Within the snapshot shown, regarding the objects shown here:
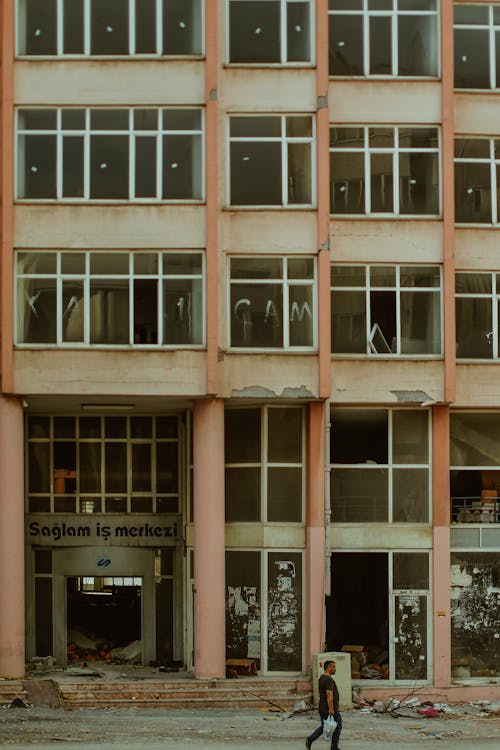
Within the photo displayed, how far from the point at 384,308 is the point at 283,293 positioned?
236cm

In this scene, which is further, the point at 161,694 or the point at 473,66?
the point at 473,66

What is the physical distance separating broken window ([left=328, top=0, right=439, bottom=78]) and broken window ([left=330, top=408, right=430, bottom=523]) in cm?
773

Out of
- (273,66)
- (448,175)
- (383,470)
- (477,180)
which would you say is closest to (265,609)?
(383,470)

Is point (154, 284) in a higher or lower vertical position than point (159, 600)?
higher

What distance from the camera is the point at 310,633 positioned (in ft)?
129

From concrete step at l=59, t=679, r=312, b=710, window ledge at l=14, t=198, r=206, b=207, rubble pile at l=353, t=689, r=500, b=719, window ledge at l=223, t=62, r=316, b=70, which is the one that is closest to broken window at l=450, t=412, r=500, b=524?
rubble pile at l=353, t=689, r=500, b=719

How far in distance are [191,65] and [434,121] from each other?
18.1 ft

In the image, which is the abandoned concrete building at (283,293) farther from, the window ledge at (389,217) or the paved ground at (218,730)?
the paved ground at (218,730)

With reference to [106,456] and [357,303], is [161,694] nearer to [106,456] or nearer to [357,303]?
[106,456]

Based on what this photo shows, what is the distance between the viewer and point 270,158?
39438 mm

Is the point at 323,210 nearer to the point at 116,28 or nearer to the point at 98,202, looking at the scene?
the point at 98,202

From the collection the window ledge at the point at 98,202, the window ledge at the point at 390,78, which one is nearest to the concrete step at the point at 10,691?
the window ledge at the point at 98,202

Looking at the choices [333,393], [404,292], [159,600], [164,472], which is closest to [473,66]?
[404,292]

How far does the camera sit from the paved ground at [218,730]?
3388 centimetres
